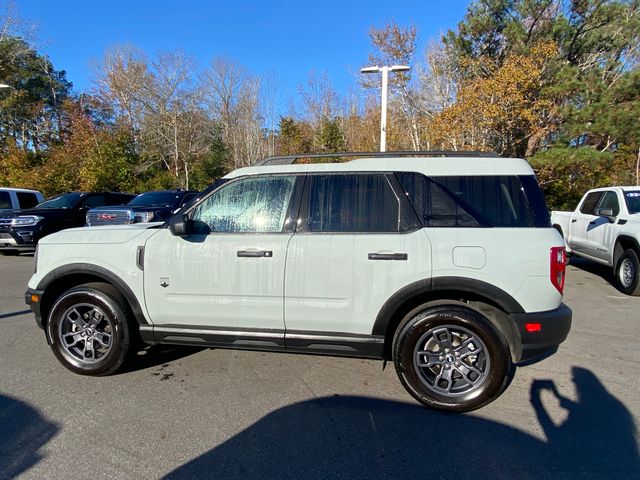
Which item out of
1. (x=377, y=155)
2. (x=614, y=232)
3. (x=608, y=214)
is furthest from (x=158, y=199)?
(x=614, y=232)

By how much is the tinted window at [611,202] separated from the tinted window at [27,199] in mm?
16423

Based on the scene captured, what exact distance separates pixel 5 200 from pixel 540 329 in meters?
15.1

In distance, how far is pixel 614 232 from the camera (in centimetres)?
697

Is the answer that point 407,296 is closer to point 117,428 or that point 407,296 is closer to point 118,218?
point 117,428

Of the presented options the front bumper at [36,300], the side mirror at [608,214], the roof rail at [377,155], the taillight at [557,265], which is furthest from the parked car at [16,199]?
the side mirror at [608,214]

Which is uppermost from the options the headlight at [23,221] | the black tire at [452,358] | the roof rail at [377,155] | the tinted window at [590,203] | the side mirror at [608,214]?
the roof rail at [377,155]

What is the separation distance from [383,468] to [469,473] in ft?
1.71

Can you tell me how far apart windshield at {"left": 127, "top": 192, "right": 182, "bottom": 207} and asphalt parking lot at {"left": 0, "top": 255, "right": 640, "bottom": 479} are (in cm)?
689

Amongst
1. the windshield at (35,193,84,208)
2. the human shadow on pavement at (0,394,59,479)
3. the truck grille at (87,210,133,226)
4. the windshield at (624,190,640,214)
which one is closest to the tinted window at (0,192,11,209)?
the windshield at (35,193,84,208)

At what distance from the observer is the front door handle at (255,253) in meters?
3.15

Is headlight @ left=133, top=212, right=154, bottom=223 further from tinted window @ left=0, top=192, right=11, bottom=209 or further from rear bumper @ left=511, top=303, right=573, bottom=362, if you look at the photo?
rear bumper @ left=511, top=303, right=573, bottom=362

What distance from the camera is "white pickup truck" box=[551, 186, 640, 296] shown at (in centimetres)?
651

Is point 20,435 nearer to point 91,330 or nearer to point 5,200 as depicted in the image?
point 91,330

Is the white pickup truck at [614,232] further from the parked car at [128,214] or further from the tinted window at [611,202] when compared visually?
the parked car at [128,214]
